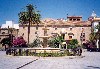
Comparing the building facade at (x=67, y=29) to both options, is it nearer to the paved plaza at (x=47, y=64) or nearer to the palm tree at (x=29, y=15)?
the palm tree at (x=29, y=15)

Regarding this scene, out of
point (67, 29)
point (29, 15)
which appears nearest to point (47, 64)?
point (29, 15)

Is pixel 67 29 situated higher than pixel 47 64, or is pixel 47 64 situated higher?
pixel 67 29

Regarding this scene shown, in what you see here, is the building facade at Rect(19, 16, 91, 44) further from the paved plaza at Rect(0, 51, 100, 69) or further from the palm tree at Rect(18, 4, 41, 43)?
the paved plaza at Rect(0, 51, 100, 69)

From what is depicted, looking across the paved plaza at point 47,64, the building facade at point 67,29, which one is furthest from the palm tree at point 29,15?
the paved plaza at point 47,64

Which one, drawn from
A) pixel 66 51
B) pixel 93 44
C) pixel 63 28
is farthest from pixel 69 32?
pixel 66 51

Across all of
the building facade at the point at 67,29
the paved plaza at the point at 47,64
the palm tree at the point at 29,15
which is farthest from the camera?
the building facade at the point at 67,29

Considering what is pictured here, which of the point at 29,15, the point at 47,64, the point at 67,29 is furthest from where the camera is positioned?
the point at 67,29

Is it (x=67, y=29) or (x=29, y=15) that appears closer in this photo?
(x=29, y=15)

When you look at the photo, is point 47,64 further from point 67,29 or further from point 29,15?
point 67,29

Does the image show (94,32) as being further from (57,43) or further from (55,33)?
(57,43)

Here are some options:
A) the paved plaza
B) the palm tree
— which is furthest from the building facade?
the paved plaza

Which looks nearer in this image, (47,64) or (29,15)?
(47,64)

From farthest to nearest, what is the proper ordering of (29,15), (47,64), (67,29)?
(67,29), (29,15), (47,64)

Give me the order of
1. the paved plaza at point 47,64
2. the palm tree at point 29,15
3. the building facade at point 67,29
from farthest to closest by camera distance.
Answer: the building facade at point 67,29, the palm tree at point 29,15, the paved plaza at point 47,64
